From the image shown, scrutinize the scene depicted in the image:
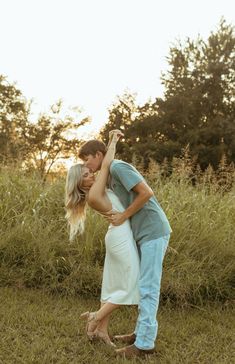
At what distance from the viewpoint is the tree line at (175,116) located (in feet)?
Answer: 90.1

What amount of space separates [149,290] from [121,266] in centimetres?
30

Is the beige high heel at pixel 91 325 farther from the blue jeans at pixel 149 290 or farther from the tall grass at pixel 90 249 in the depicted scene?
the tall grass at pixel 90 249

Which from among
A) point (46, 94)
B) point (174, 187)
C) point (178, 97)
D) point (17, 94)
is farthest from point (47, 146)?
point (174, 187)

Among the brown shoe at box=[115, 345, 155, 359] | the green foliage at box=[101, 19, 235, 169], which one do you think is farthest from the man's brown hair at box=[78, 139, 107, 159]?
the green foliage at box=[101, 19, 235, 169]

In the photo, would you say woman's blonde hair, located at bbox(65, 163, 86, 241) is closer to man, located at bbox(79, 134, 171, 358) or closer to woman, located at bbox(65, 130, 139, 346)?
woman, located at bbox(65, 130, 139, 346)

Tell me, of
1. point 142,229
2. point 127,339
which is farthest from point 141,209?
point 127,339

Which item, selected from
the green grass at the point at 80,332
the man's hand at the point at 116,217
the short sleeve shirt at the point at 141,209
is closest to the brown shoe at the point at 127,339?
the green grass at the point at 80,332

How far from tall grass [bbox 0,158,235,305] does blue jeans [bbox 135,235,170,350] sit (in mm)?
1652

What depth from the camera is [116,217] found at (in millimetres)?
3908

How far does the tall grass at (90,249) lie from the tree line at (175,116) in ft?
63.4

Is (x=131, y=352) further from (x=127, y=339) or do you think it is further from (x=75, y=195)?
(x=75, y=195)

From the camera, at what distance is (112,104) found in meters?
35.7

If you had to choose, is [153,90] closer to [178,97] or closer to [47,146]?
[178,97]

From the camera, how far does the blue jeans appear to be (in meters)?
3.75
